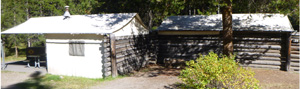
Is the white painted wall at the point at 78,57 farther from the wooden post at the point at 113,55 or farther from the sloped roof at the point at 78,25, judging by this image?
the wooden post at the point at 113,55

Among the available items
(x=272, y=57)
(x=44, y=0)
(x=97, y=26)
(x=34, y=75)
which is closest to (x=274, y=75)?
(x=272, y=57)

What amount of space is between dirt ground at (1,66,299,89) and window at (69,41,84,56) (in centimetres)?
207

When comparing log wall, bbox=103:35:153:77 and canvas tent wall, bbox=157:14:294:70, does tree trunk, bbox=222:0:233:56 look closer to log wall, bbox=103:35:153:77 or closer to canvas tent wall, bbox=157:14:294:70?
canvas tent wall, bbox=157:14:294:70

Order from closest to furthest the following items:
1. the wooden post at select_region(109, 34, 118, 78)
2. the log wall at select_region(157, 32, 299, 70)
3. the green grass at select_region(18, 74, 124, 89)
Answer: the green grass at select_region(18, 74, 124, 89)
the wooden post at select_region(109, 34, 118, 78)
the log wall at select_region(157, 32, 299, 70)

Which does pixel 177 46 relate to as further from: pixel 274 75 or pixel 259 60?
pixel 274 75

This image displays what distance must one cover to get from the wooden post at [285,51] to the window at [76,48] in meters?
9.19

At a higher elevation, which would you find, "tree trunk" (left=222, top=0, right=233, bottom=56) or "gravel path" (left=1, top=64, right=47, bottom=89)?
"tree trunk" (left=222, top=0, right=233, bottom=56)

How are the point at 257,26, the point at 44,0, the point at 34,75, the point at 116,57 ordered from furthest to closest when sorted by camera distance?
the point at 44,0, the point at 257,26, the point at 34,75, the point at 116,57

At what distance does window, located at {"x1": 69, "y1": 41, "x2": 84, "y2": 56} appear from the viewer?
1034 cm

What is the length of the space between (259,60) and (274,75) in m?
Result: 1.56

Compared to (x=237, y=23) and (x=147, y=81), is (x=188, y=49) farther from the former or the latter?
(x=147, y=81)

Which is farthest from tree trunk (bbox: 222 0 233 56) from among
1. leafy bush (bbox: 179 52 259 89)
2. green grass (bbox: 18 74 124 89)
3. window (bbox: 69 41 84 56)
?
window (bbox: 69 41 84 56)

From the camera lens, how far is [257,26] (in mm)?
11867

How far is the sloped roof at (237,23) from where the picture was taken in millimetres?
11566
